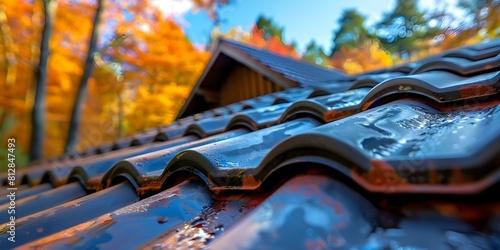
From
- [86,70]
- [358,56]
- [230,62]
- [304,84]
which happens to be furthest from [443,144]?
[358,56]

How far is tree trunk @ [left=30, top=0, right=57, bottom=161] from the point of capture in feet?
22.1

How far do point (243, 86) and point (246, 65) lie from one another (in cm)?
50

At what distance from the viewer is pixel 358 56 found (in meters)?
22.1

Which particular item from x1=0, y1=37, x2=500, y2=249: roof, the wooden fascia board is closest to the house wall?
the wooden fascia board

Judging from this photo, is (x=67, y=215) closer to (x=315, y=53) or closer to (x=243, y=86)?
(x=243, y=86)

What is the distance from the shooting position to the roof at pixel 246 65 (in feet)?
14.1

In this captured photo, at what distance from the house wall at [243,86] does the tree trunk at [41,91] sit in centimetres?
395

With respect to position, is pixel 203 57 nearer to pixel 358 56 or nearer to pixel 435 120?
pixel 435 120

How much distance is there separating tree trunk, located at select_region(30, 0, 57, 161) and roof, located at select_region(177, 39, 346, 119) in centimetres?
312

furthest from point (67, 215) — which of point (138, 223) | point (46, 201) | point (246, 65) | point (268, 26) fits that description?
point (268, 26)

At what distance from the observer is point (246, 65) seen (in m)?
4.86

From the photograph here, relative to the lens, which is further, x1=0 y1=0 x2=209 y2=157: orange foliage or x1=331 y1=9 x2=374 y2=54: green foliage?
x1=331 y1=9 x2=374 y2=54: green foliage

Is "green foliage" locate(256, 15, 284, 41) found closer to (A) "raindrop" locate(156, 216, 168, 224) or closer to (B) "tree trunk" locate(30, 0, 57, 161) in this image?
(B) "tree trunk" locate(30, 0, 57, 161)

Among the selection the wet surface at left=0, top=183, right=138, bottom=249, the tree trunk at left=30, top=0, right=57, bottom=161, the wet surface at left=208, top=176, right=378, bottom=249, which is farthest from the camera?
the tree trunk at left=30, top=0, right=57, bottom=161
